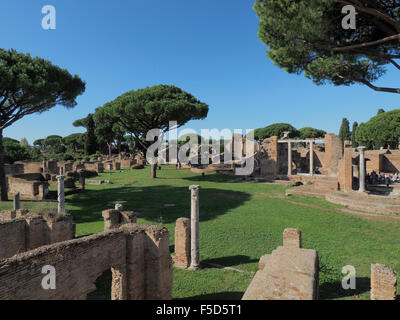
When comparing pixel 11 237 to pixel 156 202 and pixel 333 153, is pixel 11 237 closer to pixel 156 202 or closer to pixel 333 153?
pixel 156 202

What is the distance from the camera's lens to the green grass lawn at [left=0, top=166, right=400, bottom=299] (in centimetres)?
569

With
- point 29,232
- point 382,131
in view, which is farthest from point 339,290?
point 382,131

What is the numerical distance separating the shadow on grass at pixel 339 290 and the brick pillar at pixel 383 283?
966 mm

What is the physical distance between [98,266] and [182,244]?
9.71ft

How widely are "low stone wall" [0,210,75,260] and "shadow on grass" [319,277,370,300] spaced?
6817 millimetres

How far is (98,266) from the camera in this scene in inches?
164

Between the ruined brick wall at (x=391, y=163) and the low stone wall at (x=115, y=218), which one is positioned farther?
the ruined brick wall at (x=391, y=163)

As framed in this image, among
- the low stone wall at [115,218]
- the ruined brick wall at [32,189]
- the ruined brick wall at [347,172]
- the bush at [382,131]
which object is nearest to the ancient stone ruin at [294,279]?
the low stone wall at [115,218]

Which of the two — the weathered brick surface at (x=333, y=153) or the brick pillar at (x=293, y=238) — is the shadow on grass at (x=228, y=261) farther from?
the weathered brick surface at (x=333, y=153)

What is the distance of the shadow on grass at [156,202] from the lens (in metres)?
11.5
